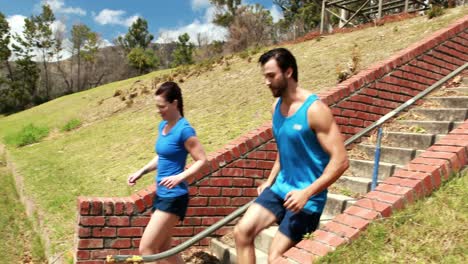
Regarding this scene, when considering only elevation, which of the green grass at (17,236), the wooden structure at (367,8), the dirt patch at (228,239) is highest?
the wooden structure at (367,8)

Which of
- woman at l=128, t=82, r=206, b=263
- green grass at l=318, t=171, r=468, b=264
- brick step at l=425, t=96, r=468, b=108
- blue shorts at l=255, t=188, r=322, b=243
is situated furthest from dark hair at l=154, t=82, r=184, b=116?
brick step at l=425, t=96, r=468, b=108

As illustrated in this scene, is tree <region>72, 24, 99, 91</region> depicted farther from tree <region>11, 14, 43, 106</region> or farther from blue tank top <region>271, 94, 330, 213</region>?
blue tank top <region>271, 94, 330, 213</region>

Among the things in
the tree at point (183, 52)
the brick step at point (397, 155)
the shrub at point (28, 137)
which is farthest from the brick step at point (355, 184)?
the tree at point (183, 52)

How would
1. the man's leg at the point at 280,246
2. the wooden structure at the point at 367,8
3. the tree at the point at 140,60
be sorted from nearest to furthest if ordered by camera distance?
the man's leg at the point at 280,246 → the wooden structure at the point at 367,8 → the tree at the point at 140,60

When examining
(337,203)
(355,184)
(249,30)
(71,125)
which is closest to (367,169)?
(355,184)

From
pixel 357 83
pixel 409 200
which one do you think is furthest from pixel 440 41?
pixel 409 200

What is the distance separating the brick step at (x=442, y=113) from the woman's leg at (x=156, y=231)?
3.79m

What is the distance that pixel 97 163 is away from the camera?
28.2 ft

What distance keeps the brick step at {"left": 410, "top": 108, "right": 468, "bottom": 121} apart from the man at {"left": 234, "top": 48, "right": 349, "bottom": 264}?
3.30 m

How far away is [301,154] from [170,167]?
123cm

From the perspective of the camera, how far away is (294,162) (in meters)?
2.49

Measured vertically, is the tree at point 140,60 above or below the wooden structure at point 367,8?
below

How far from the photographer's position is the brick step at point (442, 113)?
4836mm

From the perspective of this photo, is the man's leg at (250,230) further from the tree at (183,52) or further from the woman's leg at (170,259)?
the tree at (183,52)
